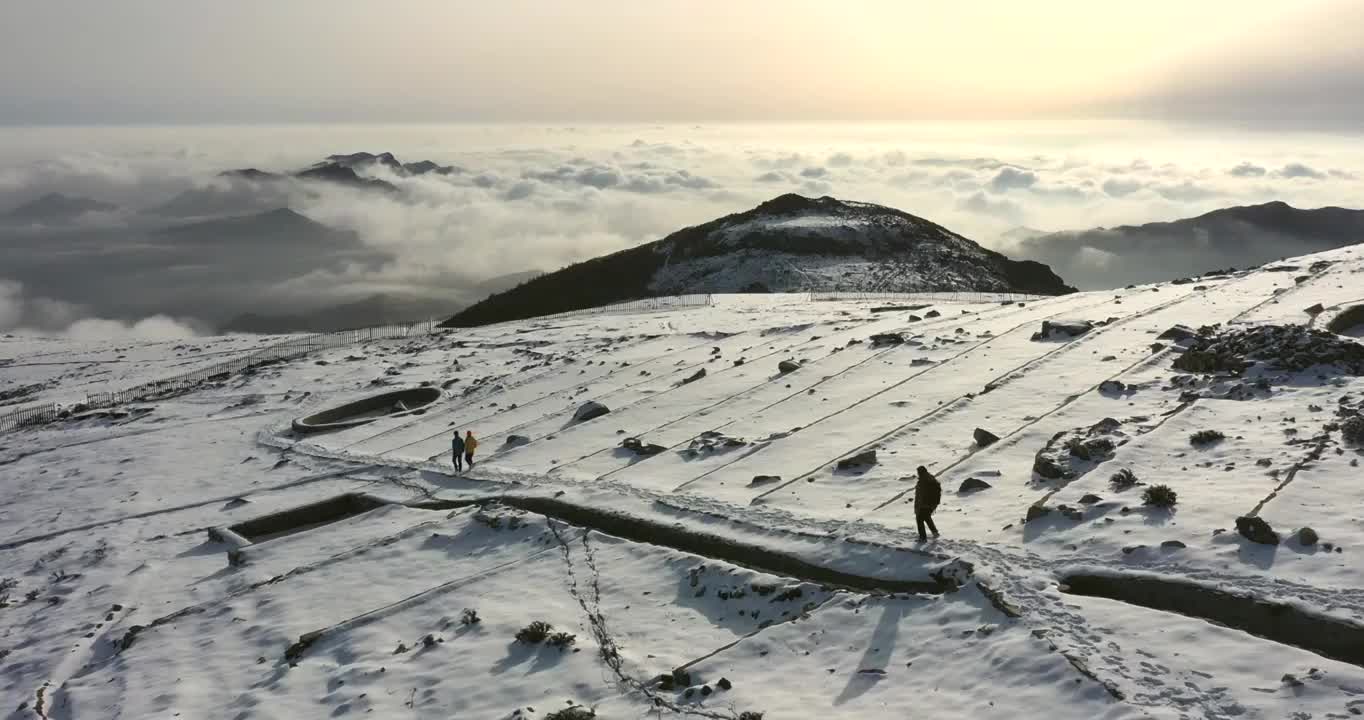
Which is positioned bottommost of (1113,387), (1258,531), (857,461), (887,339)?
(857,461)

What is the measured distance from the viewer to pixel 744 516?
74.4ft

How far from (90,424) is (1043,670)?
4513 centimetres

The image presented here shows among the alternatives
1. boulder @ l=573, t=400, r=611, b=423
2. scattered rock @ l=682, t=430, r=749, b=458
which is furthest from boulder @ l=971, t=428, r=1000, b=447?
boulder @ l=573, t=400, r=611, b=423

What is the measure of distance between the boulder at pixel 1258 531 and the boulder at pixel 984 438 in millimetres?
8357

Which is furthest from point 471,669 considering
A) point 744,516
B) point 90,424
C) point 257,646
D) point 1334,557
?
point 90,424

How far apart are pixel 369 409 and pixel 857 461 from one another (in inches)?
1056

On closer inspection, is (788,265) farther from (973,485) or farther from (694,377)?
(973,485)

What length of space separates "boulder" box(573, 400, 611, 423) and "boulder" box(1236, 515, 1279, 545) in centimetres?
2230

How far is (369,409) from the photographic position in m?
44.3

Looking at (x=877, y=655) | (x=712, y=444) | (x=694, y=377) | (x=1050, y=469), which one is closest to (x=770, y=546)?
(x=877, y=655)

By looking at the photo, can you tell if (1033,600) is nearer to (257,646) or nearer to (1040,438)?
(1040,438)

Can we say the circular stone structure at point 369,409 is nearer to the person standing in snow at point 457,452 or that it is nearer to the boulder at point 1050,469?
the person standing in snow at point 457,452

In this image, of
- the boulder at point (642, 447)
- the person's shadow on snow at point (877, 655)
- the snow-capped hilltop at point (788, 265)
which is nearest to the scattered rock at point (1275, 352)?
A: the boulder at point (642, 447)

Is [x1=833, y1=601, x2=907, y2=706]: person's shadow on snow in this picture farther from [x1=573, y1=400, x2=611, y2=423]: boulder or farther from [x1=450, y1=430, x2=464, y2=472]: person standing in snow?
[x1=573, y1=400, x2=611, y2=423]: boulder
